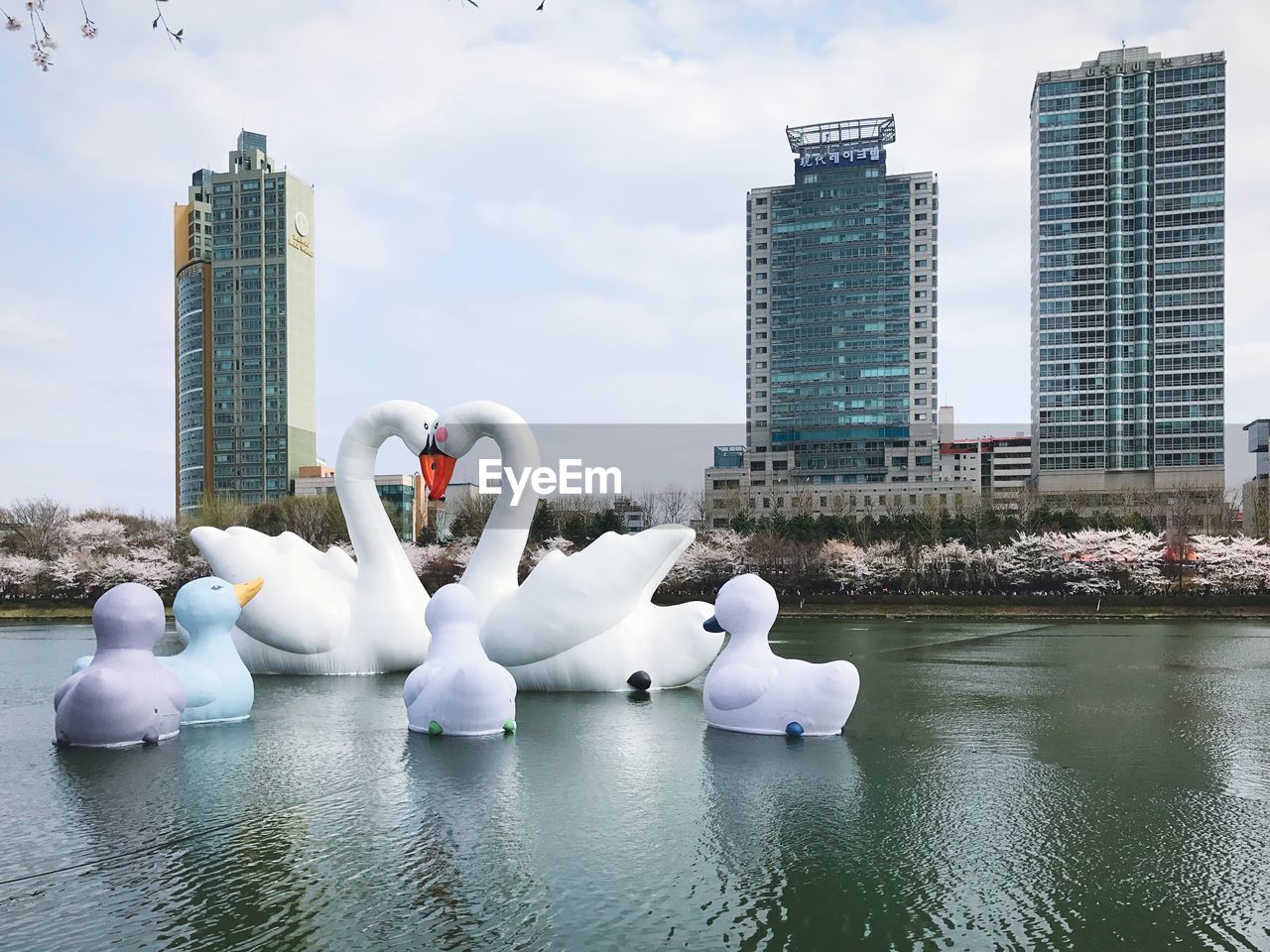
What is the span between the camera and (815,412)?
102938mm

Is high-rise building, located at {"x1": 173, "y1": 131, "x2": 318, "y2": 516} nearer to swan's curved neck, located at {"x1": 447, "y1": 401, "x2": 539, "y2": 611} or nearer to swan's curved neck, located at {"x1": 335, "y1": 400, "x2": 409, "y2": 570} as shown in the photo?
swan's curved neck, located at {"x1": 335, "y1": 400, "x2": 409, "y2": 570}

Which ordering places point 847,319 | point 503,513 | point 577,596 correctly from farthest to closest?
point 847,319
point 503,513
point 577,596

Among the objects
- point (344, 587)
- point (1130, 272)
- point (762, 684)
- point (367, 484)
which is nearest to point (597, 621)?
point (762, 684)

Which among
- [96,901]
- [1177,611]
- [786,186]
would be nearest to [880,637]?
[1177,611]

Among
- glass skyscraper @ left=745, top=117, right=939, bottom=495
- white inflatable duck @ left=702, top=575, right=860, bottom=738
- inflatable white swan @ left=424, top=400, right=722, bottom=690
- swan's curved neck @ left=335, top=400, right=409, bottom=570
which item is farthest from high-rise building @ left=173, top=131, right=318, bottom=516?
white inflatable duck @ left=702, top=575, right=860, bottom=738

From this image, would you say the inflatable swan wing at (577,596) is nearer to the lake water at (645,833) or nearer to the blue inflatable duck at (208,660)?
the lake water at (645,833)

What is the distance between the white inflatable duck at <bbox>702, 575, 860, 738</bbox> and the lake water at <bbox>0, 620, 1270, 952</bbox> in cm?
23

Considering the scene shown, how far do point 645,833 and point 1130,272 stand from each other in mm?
92887

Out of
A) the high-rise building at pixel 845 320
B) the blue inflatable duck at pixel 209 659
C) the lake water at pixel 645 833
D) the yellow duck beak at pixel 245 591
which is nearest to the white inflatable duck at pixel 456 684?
the lake water at pixel 645 833

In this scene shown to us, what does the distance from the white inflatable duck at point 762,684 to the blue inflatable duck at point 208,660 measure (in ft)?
16.2

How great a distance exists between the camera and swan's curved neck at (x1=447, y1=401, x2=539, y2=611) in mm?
14000

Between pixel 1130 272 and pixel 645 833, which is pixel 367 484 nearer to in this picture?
pixel 645 833

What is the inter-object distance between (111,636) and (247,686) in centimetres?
191

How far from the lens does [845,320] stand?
103312mm
